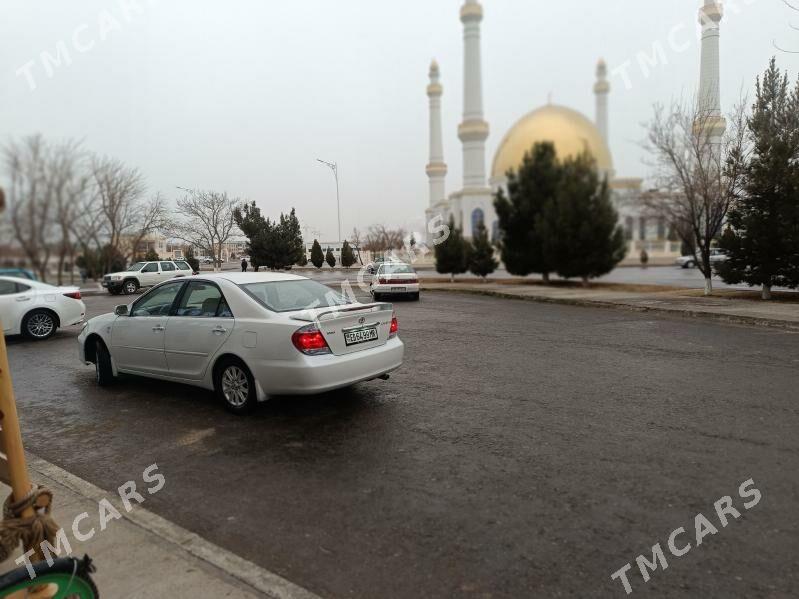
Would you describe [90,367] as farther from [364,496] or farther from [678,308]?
[678,308]

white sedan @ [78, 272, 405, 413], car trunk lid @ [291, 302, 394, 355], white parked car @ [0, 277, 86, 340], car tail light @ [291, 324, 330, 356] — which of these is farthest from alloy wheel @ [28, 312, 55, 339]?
car tail light @ [291, 324, 330, 356]

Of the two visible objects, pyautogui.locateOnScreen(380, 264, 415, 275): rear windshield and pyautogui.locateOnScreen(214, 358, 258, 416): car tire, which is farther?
pyautogui.locateOnScreen(380, 264, 415, 275): rear windshield

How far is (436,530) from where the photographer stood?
3293 millimetres

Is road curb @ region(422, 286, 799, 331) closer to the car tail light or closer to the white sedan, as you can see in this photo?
the white sedan

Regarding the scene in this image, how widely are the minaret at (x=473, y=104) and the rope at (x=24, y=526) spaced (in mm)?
66474

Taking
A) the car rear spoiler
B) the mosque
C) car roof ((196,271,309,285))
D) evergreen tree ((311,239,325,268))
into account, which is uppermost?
the mosque

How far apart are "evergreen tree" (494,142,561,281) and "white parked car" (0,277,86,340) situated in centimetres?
Result: 2049

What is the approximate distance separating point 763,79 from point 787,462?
18.4 m

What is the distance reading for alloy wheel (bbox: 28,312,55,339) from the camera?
37.6 ft

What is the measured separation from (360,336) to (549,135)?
64.8m

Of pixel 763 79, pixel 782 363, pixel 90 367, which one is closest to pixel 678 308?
pixel 782 363

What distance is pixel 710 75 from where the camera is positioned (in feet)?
142

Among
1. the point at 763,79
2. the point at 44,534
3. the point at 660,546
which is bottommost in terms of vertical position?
the point at 660,546

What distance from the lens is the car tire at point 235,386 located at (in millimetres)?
5539
